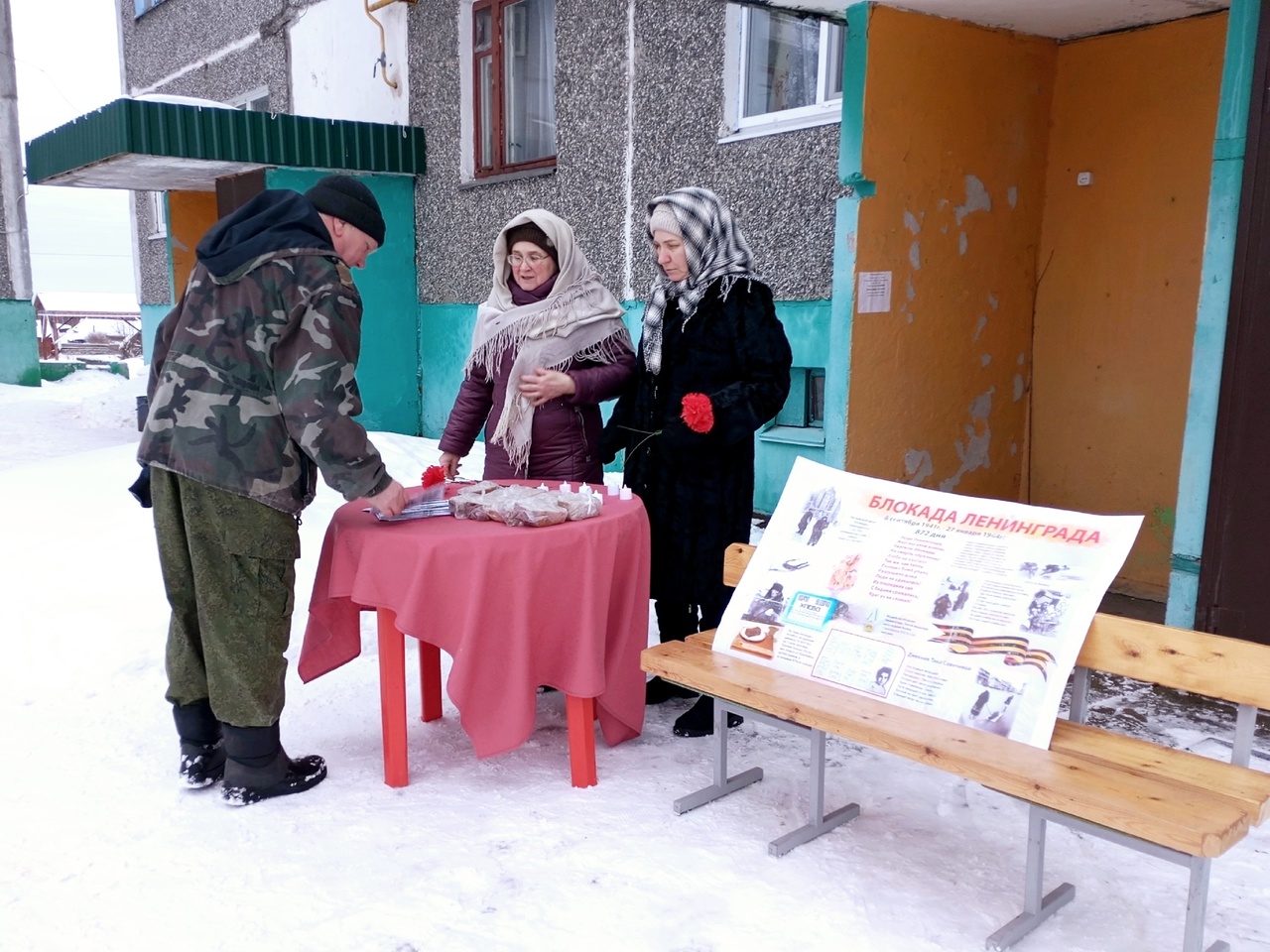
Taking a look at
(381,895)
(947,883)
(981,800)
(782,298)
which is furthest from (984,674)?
(782,298)

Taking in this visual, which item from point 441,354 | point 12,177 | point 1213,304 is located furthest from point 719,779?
point 12,177

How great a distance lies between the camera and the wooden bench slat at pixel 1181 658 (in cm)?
Result: 200

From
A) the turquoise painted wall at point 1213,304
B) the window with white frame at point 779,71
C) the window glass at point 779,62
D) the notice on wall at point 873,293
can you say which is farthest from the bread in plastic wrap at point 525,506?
the window glass at point 779,62

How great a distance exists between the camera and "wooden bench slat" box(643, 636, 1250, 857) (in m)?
1.81

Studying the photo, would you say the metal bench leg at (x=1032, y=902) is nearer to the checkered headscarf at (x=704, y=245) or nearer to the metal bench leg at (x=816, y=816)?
the metal bench leg at (x=816, y=816)

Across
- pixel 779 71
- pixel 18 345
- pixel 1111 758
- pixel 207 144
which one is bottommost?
pixel 1111 758

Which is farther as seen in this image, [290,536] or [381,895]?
[290,536]

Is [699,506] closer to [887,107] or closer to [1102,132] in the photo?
[887,107]

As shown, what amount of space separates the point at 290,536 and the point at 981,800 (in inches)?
77.7

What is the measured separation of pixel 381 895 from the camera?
2332mm

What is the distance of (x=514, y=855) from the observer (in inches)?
98.8

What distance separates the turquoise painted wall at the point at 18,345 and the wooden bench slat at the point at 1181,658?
14794 mm

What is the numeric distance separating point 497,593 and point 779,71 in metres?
4.15

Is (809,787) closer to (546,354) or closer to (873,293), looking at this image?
(546,354)
